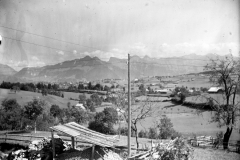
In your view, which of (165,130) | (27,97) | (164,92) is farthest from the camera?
(164,92)

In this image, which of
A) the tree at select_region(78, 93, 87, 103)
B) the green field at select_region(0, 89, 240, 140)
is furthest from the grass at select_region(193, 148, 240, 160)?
the tree at select_region(78, 93, 87, 103)

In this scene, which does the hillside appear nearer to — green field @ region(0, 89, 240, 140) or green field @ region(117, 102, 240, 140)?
green field @ region(0, 89, 240, 140)

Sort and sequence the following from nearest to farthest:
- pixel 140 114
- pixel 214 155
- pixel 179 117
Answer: pixel 214 155, pixel 140 114, pixel 179 117

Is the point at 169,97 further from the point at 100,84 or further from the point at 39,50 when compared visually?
the point at 39,50

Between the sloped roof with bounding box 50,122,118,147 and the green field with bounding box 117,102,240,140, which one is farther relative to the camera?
A: the green field with bounding box 117,102,240,140

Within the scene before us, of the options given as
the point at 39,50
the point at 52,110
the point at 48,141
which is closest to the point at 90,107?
the point at 52,110

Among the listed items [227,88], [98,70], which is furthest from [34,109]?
[98,70]

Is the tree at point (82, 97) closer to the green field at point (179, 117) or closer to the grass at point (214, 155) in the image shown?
the green field at point (179, 117)

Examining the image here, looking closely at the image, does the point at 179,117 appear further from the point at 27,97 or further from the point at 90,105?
the point at 27,97

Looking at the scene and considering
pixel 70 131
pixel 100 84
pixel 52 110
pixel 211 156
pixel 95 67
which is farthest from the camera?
pixel 95 67
